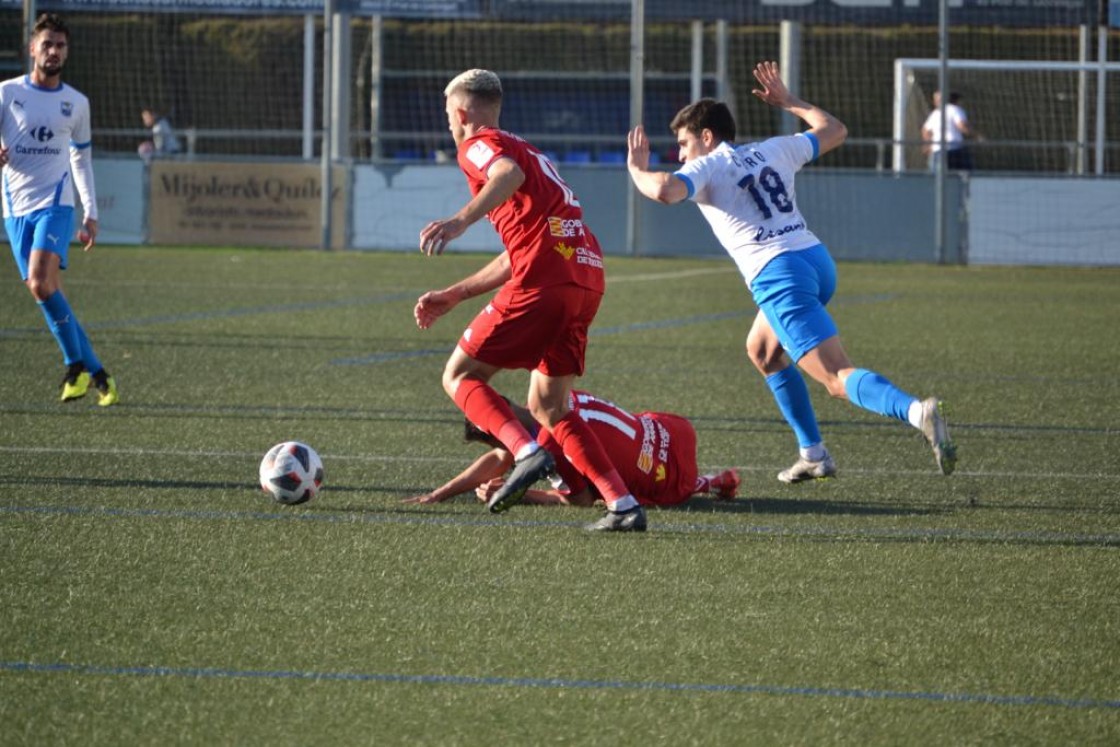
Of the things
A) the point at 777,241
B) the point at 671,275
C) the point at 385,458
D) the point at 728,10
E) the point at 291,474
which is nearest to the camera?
the point at 291,474

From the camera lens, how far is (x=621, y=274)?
19.7 metres

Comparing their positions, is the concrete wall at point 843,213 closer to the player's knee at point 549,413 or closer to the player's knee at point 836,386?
the player's knee at point 836,386

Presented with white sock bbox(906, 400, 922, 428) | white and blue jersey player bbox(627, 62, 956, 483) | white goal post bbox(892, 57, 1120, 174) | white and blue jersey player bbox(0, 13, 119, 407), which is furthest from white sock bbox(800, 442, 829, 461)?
white goal post bbox(892, 57, 1120, 174)

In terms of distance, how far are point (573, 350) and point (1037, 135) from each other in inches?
997

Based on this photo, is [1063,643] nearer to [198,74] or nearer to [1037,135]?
[1037,135]

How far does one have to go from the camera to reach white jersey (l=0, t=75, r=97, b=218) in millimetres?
9570

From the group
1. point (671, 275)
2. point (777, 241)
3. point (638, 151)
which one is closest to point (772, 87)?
point (777, 241)

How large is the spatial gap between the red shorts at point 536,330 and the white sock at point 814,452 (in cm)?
144

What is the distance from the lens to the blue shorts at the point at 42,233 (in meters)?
9.48

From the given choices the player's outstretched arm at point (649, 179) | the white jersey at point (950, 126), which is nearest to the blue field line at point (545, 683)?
the player's outstretched arm at point (649, 179)

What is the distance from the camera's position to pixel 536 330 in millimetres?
6016

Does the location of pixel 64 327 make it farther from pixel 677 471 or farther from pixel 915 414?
pixel 915 414

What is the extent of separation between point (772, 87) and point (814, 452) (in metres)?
1.60

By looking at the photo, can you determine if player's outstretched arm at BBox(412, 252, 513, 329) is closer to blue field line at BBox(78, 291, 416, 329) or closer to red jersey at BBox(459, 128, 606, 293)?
red jersey at BBox(459, 128, 606, 293)
